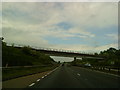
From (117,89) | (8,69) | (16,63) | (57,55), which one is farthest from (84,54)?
(117,89)

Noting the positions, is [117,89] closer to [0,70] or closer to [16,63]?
[0,70]

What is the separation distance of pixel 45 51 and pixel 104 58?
30.7 m

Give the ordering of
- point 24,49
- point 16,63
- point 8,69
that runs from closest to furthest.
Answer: point 8,69, point 16,63, point 24,49

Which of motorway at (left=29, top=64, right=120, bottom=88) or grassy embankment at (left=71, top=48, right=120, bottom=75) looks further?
grassy embankment at (left=71, top=48, right=120, bottom=75)

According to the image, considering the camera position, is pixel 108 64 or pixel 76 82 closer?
pixel 76 82

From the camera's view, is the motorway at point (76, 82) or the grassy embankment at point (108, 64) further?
the grassy embankment at point (108, 64)

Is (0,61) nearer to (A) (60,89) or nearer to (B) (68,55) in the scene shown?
(A) (60,89)

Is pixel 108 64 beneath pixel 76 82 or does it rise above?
beneath

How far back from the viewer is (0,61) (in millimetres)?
38344

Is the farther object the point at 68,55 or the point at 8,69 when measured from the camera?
the point at 68,55

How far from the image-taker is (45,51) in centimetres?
9044

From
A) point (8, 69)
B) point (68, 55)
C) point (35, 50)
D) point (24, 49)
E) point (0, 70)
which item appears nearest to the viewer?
point (0, 70)

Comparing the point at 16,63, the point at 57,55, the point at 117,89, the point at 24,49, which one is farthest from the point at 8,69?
the point at 57,55

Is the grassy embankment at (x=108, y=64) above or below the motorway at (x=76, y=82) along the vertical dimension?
below
